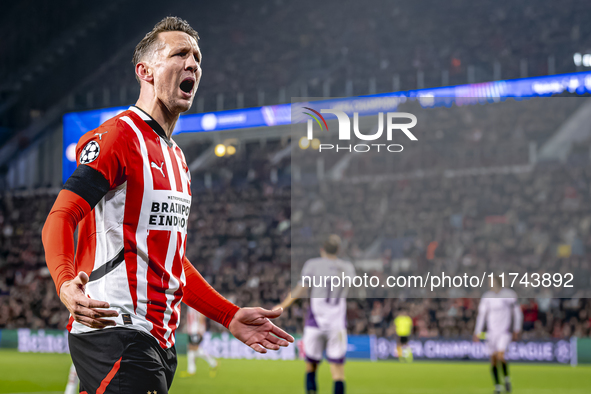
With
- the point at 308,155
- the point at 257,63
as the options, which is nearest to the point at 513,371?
the point at 308,155

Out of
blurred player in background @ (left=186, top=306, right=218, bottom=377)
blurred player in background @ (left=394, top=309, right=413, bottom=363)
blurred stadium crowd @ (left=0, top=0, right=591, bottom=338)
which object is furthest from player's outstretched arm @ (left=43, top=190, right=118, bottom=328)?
blurred stadium crowd @ (left=0, top=0, right=591, bottom=338)

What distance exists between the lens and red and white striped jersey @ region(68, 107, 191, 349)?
232 centimetres

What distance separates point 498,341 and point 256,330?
9397 millimetres

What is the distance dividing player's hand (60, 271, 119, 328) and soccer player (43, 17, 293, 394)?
0.05 m

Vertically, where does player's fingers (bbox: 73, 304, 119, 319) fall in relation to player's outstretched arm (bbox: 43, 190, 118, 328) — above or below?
below

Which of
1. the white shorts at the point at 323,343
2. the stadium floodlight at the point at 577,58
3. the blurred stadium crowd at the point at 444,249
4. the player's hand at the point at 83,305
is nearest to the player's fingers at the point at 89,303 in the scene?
the player's hand at the point at 83,305

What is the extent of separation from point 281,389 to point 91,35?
23428 mm

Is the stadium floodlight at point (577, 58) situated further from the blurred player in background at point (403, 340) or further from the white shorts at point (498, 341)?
the white shorts at point (498, 341)

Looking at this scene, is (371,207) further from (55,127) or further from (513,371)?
(55,127)

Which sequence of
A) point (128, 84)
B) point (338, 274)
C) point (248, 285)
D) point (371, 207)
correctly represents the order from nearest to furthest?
point (338, 274), point (371, 207), point (248, 285), point (128, 84)

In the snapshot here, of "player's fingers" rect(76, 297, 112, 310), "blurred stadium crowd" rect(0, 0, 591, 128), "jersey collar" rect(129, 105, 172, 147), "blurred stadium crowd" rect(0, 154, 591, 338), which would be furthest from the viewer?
"blurred stadium crowd" rect(0, 0, 591, 128)

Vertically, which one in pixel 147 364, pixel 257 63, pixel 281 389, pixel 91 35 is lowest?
pixel 281 389

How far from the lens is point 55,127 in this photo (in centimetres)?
2689

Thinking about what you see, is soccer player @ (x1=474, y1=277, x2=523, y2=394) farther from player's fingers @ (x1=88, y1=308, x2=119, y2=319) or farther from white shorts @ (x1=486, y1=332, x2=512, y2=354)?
player's fingers @ (x1=88, y1=308, x2=119, y2=319)
